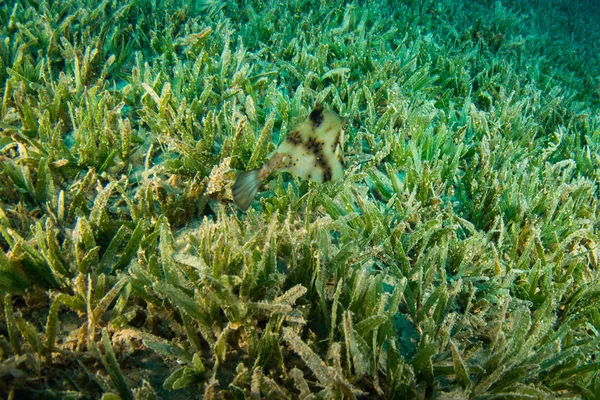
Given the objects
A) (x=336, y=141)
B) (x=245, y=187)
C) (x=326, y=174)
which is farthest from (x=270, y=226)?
(x=336, y=141)

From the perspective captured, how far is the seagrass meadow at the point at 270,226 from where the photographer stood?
6.06 feet

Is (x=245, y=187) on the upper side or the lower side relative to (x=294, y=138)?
lower

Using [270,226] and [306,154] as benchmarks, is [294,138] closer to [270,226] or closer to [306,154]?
[306,154]

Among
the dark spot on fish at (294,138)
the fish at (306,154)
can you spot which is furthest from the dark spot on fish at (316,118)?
the dark spot on fish at (294,138)

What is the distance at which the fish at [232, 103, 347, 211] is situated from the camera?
229 centimetres

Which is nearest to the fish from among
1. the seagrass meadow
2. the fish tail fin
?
the fish tail fin

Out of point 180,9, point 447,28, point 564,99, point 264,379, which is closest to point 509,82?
point 564,99

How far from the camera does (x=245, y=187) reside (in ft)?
7.55

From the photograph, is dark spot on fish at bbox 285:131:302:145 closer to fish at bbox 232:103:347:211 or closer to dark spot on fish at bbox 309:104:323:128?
fish at bbox 232:103:347:211

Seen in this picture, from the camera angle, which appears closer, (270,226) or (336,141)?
(270,226)

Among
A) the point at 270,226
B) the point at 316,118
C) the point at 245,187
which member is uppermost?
the point at 316,118

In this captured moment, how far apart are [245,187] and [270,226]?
0.29 m

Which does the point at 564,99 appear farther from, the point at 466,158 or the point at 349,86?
the point at 349,86

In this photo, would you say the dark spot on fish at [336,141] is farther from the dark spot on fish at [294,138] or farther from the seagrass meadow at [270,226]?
the seagrass meadow at [270,226]
